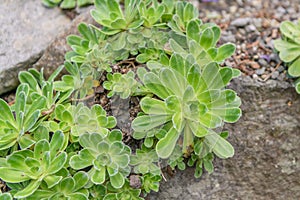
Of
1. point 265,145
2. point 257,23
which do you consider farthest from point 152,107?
point 257,23

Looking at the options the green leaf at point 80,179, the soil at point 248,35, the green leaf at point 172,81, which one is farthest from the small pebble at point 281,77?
the green leaf at point 80,179

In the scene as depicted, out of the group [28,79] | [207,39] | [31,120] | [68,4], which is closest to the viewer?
[31,120]

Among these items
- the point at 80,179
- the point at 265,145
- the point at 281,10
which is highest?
the point at 80,179

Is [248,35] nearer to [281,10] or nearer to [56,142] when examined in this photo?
[281,10]

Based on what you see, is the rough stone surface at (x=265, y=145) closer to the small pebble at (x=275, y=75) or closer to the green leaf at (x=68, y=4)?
the small pebble at (x=275, y=75)

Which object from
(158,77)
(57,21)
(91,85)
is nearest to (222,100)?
(158,77)

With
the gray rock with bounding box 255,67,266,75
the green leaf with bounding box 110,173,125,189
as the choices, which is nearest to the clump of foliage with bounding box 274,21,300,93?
the gray rock with bounding box 255,67,266,75

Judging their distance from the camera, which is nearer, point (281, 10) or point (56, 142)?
point (56, 142)
